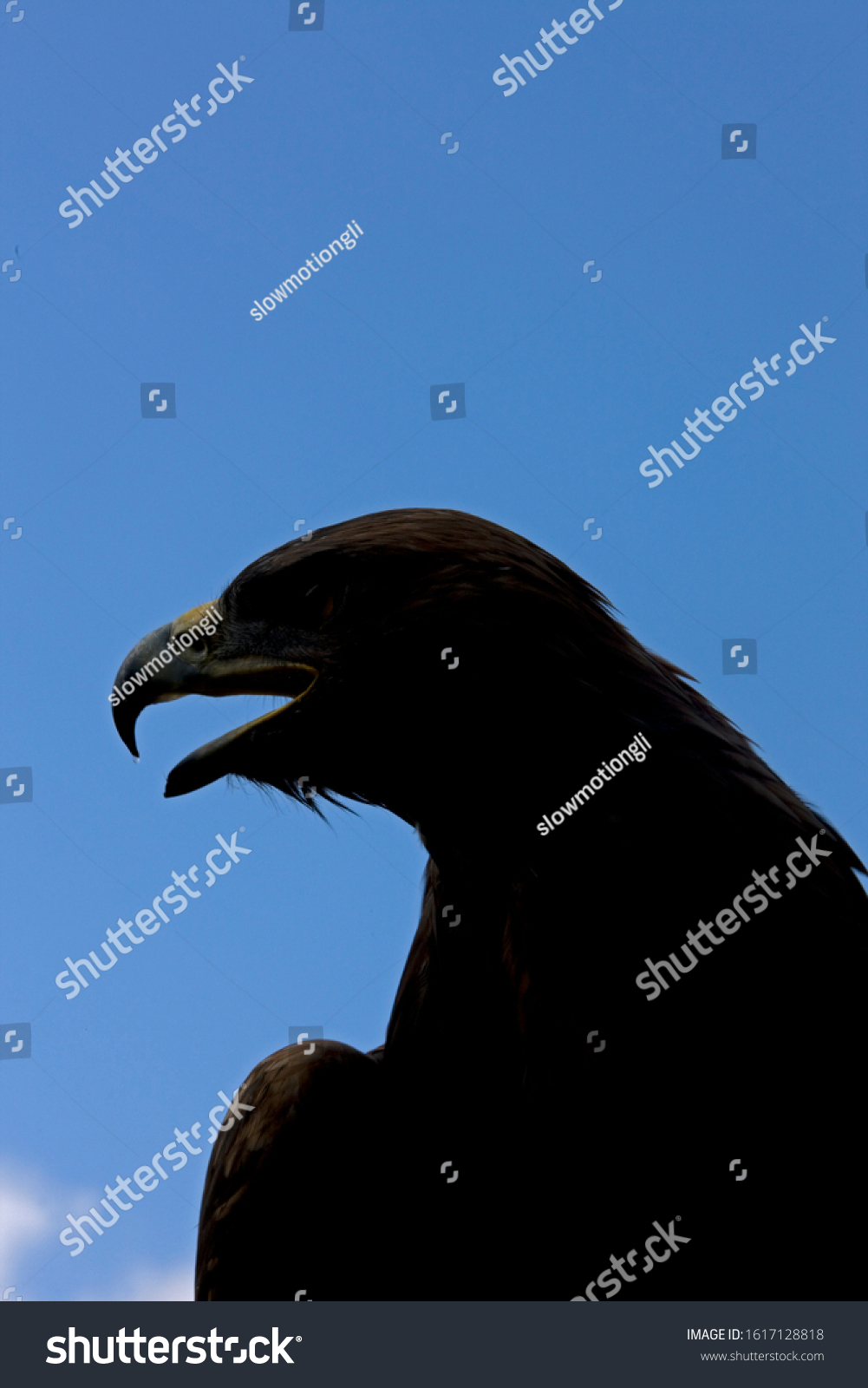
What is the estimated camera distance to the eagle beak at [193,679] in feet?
10.0

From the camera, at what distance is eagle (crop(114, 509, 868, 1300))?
102 inches

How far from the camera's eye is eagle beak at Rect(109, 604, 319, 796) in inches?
120

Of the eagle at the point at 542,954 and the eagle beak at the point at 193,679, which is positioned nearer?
the eagle at the point at 542,954

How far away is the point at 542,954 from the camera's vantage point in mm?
2783

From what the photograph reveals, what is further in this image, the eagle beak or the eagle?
the eagle beak

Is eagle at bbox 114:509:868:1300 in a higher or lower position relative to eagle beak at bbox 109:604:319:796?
lower

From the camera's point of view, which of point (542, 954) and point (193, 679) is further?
point (193, 679)

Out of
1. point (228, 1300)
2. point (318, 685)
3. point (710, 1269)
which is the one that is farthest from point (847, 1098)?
point (228, 1300)

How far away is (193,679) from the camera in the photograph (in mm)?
3189

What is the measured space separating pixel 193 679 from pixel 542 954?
1132mm

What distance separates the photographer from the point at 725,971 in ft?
8.66

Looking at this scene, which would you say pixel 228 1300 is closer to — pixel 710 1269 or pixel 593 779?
pixel 710 1269

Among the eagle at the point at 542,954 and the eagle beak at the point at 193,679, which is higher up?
the eagle beak at the point at 193,679

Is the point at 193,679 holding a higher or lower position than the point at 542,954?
higher
